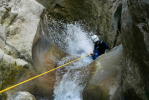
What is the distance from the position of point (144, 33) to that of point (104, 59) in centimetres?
211

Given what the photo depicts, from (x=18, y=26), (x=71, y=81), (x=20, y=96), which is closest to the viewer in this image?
(x=20, y=96)

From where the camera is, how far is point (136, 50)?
4.02 meters

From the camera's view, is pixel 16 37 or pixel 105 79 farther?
pixel 16 37

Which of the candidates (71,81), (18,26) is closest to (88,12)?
(18,26)

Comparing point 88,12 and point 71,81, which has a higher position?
point 88,12

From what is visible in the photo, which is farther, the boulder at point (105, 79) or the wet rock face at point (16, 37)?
the wet rock face at point (16, 37)

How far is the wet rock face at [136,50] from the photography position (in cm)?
376

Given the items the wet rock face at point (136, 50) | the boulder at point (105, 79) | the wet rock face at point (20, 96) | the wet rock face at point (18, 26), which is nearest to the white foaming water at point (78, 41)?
the wet rock face at point (18, 26)

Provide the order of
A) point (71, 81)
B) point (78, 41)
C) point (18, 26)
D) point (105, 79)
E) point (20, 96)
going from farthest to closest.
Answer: point (78, 41) → point (18, 26) → point (71, 81) → point (105, 79) → point (20, 96)

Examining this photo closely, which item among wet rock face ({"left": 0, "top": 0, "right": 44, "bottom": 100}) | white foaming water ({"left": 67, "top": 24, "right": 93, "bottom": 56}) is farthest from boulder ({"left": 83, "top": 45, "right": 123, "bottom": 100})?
white foaming water ({"left": 67, "top": 24, "right": 93, "bottom": 56})

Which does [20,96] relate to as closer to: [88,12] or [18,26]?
[18,26]

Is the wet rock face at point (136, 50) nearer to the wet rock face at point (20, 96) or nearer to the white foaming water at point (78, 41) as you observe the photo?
the wet rock face at point (20, 96)

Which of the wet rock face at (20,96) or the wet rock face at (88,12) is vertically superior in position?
the wet rock face at (88,12)

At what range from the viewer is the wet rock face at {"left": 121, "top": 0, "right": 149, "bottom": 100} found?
376cm
